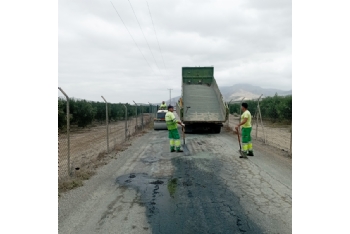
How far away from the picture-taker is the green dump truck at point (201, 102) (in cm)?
1487

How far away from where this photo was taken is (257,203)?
461 cm

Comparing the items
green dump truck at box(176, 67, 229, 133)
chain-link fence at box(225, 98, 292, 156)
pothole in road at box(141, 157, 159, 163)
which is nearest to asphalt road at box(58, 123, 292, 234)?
pothole in road at box(141, 157, 159, 163)

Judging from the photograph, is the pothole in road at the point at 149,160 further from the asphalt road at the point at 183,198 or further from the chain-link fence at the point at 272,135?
the chain-link fence at the point at 272,135

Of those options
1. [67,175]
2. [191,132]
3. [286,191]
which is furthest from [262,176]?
[191,132]

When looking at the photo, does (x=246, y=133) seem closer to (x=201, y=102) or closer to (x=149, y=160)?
(x=149, y=160)

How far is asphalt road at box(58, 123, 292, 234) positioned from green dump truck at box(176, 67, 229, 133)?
6843mm

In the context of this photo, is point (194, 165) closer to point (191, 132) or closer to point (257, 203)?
point (257, 203)

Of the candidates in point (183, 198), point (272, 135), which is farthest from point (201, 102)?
point (183, 198)

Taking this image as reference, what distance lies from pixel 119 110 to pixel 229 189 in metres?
28.9

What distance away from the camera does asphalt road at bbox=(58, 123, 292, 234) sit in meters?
3.80

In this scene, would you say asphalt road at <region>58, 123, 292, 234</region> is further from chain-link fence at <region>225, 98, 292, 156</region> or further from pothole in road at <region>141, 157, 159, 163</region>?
chain-link fence at <region>225, 98, 292, 156</region>

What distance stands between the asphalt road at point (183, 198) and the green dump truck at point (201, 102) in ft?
22.4

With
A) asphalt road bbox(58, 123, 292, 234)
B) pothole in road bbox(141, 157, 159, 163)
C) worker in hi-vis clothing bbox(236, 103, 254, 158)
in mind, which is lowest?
asphalt road bbox(58, 123, 292, 234)

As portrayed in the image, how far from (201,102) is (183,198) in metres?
11.5
